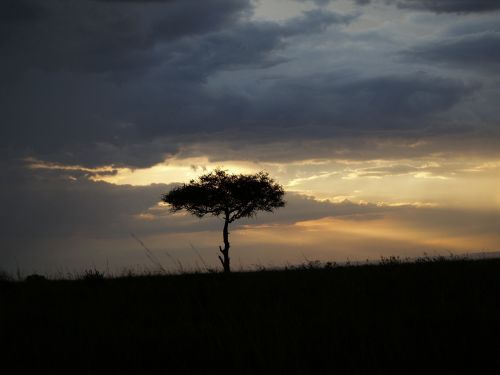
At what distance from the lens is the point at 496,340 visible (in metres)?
7.08

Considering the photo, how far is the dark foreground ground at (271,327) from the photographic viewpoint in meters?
6.65

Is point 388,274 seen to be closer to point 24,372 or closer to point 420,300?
point 420,300

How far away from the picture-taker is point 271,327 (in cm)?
816

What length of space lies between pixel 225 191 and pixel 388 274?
3522 centimetres

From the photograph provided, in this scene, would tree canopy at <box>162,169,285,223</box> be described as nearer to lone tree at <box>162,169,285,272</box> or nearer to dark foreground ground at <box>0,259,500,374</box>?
lone tree at <box>162,169,285,272</box>

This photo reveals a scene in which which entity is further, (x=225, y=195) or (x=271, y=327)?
(x=225, y=195)

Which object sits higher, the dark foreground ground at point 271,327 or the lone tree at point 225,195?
the lone tree at point 225,195

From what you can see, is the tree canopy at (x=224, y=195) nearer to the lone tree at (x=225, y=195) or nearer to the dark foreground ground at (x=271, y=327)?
the lone tree at (x=225, y=195)

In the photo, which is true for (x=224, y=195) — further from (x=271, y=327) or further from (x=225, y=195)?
(x=271, y=327)

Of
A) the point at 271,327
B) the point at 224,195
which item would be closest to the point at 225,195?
the point at 224,195

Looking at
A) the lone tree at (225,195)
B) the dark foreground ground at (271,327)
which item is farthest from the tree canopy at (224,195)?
the dark foreground ground at (271,327)

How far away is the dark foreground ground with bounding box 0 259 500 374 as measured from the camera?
6.65 metres

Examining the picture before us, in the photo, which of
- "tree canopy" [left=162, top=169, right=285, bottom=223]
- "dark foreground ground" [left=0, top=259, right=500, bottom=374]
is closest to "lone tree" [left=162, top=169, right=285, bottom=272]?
"tree canopy" [left=162, top=169, right=285, bottom=223]

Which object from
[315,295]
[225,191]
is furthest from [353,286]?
[225,191]
